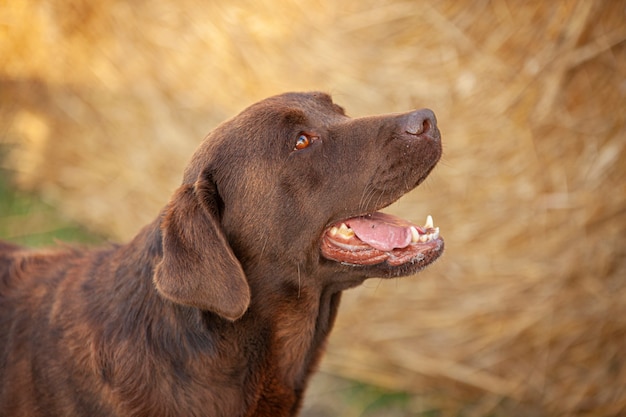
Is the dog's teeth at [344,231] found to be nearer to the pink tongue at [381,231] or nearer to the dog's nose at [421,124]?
the pink tongue at [381,231]

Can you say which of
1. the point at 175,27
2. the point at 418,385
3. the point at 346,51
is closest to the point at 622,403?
the point at 418,385

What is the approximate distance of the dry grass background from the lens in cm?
429

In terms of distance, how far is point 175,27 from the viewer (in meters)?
6.00

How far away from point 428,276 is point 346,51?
Result: 1.56 metres

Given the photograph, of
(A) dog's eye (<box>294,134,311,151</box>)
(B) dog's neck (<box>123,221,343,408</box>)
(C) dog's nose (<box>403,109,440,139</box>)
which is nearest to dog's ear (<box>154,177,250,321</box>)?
(B) dog's neck (<box>123,221,343,408</box>)

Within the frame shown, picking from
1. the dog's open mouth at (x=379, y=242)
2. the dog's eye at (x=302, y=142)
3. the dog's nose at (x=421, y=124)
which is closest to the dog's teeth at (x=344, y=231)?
the dog's open mouth at (x=379, y=242)

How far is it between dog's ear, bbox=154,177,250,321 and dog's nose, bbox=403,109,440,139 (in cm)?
88

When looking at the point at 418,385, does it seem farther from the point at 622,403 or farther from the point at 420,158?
the point at 420,158

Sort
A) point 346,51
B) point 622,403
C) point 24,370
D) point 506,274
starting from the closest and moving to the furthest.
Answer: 1. point 24,370
2. point 622,403
3. point 506,274
4. point 346,51

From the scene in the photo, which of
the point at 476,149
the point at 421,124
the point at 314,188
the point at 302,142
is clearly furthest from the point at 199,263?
the point at 476,149

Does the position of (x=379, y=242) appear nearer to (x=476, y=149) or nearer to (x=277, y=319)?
(x=277, y=319)

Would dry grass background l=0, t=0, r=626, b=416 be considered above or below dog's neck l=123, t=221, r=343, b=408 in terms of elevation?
above

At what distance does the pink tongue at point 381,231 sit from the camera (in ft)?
10.8

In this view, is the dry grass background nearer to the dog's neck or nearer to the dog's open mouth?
the dog's open mouth
